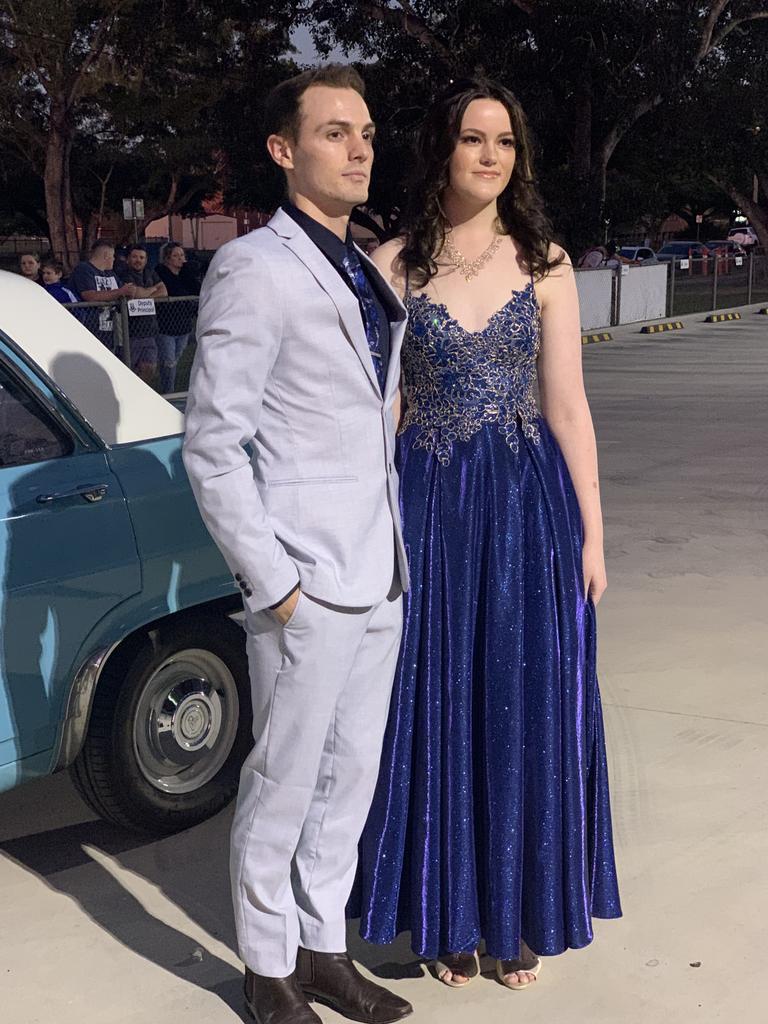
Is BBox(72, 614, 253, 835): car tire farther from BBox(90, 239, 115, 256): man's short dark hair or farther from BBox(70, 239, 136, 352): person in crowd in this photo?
BBox(90, 239, 115, 256): man's short dark hair

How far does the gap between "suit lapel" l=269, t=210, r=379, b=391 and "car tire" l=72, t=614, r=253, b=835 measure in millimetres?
1447

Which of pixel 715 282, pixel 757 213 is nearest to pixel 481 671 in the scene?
pixel 715 282

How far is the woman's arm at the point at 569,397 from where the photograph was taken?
3.23m

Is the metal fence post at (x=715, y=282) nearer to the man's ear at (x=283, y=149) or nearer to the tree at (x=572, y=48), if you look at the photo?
the tree at (x=572, y=48)

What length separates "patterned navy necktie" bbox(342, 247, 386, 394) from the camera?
290cm

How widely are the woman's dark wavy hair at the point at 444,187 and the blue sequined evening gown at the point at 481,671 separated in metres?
0.10

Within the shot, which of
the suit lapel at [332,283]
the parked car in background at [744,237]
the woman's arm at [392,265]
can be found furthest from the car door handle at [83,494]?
the parked car in background at [744,237]

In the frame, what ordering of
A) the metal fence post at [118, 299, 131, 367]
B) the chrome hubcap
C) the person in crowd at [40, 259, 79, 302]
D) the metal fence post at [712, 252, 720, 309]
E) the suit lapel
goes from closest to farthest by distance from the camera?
the suit lapel
the chrome hubcap
the person in crowd at [40, 259, 79, 302]
the metal fence post at [118, 299, 131, 367]
the metal fence post at [712, 252, 720, 309]

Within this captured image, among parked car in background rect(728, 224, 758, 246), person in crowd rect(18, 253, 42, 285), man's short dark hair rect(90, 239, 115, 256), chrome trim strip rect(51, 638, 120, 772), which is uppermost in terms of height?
man's short dark hair rect(90, 239, 115, 256)

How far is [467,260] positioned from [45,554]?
130cm

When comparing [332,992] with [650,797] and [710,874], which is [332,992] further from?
[650,797]

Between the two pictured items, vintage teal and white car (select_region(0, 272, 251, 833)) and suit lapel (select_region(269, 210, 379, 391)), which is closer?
suit lapel (select_region(269, 210, 379, 391))

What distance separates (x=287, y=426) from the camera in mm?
2783

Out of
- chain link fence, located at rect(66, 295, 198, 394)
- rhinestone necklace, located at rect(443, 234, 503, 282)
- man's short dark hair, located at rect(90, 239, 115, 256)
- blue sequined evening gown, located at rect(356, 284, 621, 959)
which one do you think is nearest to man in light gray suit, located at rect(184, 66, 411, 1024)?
blue sequined evening gown, located at rect(356, 284, 621, 959)
